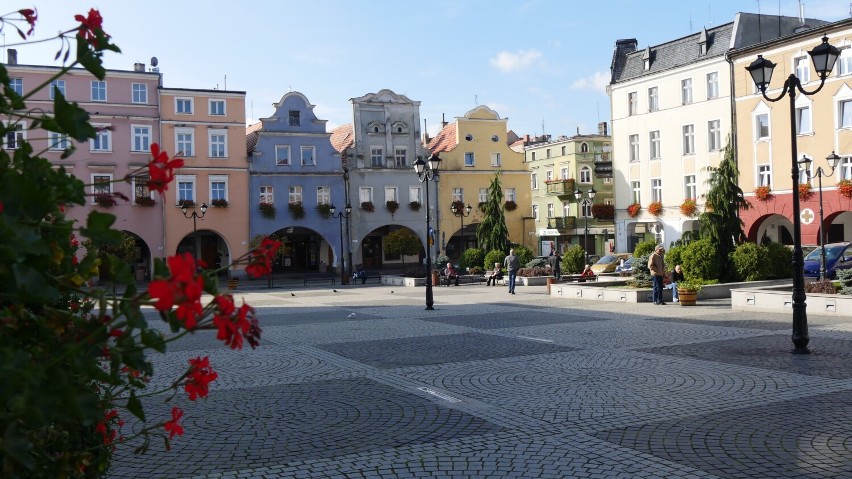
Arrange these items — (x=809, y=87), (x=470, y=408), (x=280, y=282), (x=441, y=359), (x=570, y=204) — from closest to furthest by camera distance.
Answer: (x=470, y=408) → (x=441, y=359) → (x=809, y=87) → (x=280, y=282) → (x=570, y=204)

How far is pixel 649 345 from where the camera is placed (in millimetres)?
13617

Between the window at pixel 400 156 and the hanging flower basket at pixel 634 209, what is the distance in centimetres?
1554

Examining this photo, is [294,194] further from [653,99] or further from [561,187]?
[561,187]

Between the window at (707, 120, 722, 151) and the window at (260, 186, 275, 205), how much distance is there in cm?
2651

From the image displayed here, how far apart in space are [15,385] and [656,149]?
158 feet

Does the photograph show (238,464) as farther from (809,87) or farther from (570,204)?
(570,204)

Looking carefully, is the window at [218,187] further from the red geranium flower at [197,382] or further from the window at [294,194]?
the red geranium flower at [197,382]

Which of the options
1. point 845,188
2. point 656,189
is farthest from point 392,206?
A: point 845,188

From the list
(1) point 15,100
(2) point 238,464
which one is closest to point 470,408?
(2) point 238,464

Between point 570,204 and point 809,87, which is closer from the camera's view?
point 809,87

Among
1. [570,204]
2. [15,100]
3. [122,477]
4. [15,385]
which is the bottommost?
[122,477]

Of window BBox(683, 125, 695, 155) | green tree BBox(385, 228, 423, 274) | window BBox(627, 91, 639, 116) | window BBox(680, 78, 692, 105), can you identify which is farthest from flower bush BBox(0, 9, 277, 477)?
window BBox(627, 91, 639, 116)

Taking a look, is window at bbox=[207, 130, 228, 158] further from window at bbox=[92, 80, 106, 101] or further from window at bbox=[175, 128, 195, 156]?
window at bbox=[92, 80, 106, 101]

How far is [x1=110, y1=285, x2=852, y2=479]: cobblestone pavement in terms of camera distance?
6.56 meters
